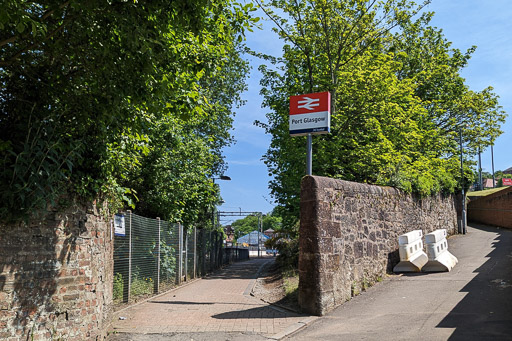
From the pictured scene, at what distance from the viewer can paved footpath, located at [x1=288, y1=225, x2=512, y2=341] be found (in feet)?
22.5

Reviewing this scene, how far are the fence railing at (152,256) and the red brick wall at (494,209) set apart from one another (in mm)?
19418

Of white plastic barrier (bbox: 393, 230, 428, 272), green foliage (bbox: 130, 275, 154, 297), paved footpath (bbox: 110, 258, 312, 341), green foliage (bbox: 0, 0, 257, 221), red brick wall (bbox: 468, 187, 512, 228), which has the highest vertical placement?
green foliage (bbox: 0, 0, 257, 221)

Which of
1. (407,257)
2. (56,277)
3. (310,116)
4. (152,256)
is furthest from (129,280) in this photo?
(407,257)

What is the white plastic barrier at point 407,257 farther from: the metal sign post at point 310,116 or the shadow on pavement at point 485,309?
the metal sign post at point 310,116

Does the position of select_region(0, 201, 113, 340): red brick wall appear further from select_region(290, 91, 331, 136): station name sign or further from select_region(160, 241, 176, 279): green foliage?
select_region(160, 241, 176, 279): green foliage

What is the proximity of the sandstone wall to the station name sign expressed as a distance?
133cm

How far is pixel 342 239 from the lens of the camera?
9.81 m

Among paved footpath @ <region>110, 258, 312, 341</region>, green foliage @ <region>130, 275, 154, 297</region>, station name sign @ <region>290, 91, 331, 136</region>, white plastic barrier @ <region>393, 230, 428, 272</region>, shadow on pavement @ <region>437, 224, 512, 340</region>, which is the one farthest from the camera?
white plastic barrier @ <region>393, 230, 428, 272</region>

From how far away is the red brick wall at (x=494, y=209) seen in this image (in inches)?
1091

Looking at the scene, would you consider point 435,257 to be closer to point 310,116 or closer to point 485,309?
point 485,309

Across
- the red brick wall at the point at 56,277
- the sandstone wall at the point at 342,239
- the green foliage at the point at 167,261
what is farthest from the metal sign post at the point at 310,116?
the green foliage at the point at 167,261

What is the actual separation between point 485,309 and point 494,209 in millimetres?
24726

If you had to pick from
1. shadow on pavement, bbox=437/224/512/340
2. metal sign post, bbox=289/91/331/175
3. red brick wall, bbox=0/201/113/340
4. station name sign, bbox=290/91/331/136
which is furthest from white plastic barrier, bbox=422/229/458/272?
red brick wall, bbox=0/201/113/340

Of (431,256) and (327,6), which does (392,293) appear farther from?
(327,6)
